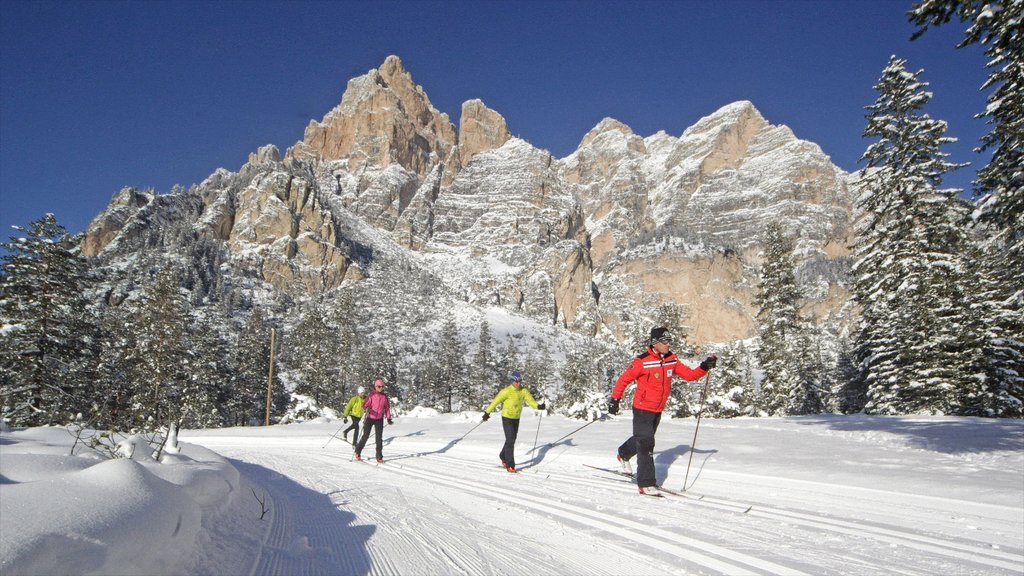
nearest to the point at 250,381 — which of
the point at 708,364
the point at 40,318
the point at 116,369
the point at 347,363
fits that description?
the point at 347,363

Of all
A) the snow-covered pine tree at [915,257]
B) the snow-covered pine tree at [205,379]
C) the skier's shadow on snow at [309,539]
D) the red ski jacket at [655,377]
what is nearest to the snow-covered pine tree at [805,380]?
the snow-covered pine tree at [915,257]

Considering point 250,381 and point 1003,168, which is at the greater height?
point 1003,168

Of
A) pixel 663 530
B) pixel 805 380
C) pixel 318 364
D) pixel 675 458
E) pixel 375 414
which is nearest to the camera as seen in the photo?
pixel 663 530

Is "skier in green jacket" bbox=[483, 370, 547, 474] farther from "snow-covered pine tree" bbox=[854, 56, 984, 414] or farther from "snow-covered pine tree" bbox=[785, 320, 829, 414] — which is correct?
"snow-covered pine tree" bbox=[785, 320, 829, 414]

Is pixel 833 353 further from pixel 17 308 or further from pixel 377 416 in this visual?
pixel 17 308

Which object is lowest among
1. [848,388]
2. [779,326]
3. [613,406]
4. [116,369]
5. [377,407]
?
[377,407]

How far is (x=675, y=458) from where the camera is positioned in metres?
8.13

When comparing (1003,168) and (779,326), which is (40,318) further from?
(779,326)

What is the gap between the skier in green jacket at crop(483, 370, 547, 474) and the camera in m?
8.13

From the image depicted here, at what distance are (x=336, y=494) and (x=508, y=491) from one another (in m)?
2.01

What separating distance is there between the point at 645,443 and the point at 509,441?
2.84m

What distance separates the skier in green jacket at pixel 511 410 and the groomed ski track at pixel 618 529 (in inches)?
44.6

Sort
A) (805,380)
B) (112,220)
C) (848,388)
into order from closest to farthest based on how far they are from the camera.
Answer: (805,380) → (848,388) → (112,220)

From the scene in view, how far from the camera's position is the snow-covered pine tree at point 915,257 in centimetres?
1709
